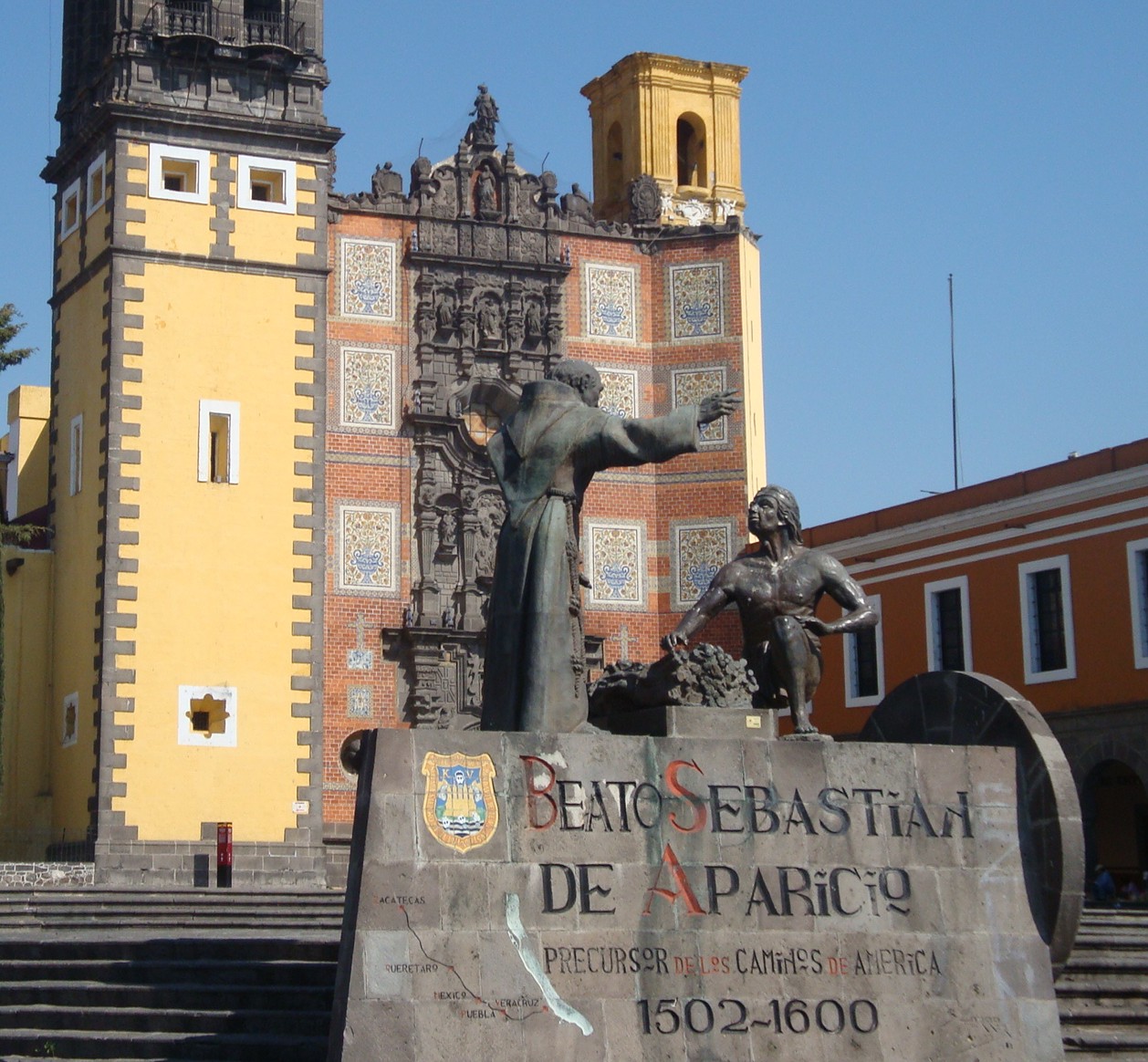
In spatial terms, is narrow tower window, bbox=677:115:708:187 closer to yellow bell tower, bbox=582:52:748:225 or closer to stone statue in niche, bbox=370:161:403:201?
yellow bell tower, bbox=582:52:748:225

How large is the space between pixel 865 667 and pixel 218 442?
40.1ft

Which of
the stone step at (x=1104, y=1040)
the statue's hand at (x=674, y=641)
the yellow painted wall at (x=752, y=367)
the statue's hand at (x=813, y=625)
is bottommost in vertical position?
the stone step at (x=1104, y=1040)

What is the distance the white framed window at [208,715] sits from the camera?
27931mm

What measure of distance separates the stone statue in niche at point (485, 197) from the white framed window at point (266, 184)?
399 cm

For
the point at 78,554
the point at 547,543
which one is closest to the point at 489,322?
the point at 78,554

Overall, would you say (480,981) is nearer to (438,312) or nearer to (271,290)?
(271,290)

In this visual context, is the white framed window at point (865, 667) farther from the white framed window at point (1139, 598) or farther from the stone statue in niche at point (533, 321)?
the stone statue in niche at point (533, 321)

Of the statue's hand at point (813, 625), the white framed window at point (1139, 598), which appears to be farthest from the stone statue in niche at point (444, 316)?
the statue's hand at point (813, 625)

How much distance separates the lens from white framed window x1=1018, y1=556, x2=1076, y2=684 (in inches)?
1228

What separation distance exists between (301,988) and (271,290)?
1852cm

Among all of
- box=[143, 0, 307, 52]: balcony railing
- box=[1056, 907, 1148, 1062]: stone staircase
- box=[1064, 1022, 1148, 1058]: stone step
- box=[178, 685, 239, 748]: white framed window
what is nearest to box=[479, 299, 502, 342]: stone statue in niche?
box=[143, 0, 307, 52]: balcony railing

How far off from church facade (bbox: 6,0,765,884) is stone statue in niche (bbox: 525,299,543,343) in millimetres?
52

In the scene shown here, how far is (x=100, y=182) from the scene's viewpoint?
1195 inches

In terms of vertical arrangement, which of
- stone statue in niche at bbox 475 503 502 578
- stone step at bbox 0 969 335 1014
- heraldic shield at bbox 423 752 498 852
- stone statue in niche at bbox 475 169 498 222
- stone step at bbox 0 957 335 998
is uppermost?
stone statue in niche at bbox 475 169 498 222
